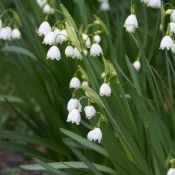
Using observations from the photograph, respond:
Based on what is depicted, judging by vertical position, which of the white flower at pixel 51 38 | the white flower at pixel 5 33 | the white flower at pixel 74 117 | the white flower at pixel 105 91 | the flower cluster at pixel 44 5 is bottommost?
the white flower at pixel 74 117

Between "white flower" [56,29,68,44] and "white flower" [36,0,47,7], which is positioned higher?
"white flower" [36,0,47,7]

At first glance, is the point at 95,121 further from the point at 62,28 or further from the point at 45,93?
the point at 45,93

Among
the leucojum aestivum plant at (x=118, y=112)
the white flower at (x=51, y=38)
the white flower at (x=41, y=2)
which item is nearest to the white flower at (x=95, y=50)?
the leucojum aestivum plant at (x=118, y=112)

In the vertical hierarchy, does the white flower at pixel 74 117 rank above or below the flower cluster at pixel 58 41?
below

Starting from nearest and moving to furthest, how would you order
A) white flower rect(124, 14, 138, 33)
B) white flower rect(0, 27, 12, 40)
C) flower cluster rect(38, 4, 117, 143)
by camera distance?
flower cluster rect(38, 4, 117, 143) → white flower rect(124, 14, 138, 33) → white flower rect(0, 27, 12, 40)

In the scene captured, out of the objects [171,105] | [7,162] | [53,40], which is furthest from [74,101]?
[7,162]

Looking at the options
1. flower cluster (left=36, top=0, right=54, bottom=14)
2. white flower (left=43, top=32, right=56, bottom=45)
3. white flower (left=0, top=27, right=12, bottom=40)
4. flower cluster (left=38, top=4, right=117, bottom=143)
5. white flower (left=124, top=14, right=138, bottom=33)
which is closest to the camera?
flower cluster (left=38, top=4, right=117, bottom=143)

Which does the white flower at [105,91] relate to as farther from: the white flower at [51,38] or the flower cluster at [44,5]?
the flower cluster at [44,5]

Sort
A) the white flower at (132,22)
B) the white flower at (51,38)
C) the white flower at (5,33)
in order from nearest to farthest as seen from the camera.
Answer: the white flower at (51,38) → the white flower at (132,22) → the white flower at (5,33)

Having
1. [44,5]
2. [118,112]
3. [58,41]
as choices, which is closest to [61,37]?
[58,41]

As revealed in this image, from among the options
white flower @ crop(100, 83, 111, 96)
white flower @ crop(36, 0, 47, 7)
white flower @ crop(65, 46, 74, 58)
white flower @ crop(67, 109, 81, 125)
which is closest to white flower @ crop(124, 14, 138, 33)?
white flower @ crop(65, 46, 74, 58)

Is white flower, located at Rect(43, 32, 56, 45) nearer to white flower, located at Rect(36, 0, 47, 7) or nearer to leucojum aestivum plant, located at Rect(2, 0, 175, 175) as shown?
leucojum aestivum plant, located at Rect(2, 0, 175, 175)
